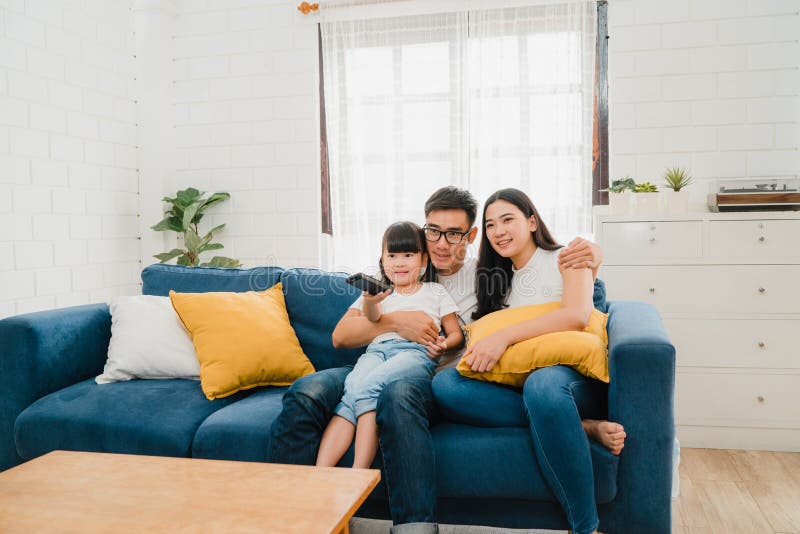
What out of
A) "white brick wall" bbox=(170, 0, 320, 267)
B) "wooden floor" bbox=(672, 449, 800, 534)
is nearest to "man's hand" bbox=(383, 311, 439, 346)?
"wooden floor" bbox=(672, 449, 800, 534)

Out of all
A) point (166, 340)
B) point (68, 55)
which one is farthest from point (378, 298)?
point (68, 55)

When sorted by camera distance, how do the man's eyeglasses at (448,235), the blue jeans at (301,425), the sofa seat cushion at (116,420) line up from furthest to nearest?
1. the man's eyeglasses at (448,235)
2. the sofa seat cushion at (116,420)
3. the blue jeans at (301,425)

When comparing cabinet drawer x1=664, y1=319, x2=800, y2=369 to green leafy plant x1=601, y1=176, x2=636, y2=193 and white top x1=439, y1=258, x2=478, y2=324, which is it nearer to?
green leafy plant x1=601, y1=176, x2=636, y2=193

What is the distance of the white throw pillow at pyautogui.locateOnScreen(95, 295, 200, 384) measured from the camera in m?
2.16

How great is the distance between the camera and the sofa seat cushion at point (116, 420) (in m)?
1.85

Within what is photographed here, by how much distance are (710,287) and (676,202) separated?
0.44 meters

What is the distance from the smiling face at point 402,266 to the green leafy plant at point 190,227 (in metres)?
1.73

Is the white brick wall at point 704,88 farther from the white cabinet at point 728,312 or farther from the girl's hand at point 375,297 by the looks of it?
the girl's hand at point 375,297

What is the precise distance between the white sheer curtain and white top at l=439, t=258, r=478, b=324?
53.8 inches

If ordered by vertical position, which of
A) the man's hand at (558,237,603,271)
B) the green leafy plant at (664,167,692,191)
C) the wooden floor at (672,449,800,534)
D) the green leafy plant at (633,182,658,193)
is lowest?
the wooden floor at (672,449,800,534)

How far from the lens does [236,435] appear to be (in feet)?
5.89

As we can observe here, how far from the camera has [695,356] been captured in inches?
110

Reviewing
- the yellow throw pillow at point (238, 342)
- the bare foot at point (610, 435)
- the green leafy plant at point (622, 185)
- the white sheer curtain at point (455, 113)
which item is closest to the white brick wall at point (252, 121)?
the white sheer curtain at point (455, 113)

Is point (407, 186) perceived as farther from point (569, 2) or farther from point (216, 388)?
point (216, 388)
